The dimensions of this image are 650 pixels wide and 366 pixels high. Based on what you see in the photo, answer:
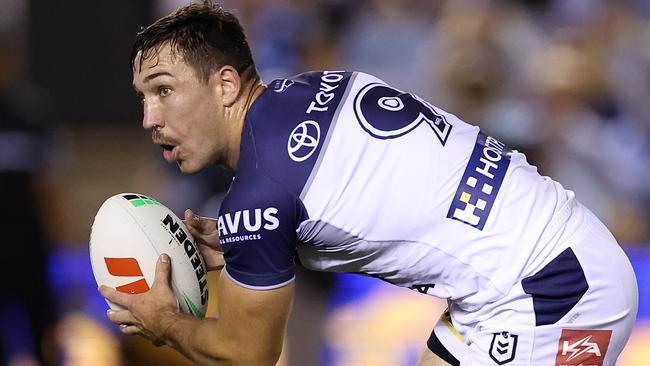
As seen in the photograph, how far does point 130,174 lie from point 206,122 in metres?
5.69

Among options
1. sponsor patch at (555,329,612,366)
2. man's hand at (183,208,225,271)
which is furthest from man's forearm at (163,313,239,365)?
sponsor patch at (555,329,612,366)

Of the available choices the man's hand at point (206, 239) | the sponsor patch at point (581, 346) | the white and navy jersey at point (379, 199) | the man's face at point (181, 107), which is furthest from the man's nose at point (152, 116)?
the sponsor patch at point (581, 346)

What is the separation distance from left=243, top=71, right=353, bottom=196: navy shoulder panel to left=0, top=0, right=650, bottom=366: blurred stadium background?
3145 mm

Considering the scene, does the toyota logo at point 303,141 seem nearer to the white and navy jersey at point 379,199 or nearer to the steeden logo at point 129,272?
the white and navy jersey at point 379,199

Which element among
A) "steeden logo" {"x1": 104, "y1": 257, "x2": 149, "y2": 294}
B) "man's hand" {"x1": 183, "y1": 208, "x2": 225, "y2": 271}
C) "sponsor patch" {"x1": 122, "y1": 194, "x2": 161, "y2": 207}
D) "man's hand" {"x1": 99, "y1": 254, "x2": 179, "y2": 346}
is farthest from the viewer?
"man's hand" {"x1": 183, "y1": 208, "x2": 225, "y2": 271}

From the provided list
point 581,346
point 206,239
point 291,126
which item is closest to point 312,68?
point 206,239

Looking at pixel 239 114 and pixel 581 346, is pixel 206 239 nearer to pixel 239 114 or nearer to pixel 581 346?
pixel 239 114

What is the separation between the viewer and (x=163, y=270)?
13.1ft

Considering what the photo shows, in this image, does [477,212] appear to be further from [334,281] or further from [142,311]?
[334,281]

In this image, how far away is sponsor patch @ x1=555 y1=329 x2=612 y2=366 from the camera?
373cm

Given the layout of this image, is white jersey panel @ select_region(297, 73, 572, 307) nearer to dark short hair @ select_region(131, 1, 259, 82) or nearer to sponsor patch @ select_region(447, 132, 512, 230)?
sponsor patch @ select_region(447, 132, 512, 230)

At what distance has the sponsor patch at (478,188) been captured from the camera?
146 inches

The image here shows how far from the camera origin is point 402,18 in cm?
900

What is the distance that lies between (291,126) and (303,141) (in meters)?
0.07
